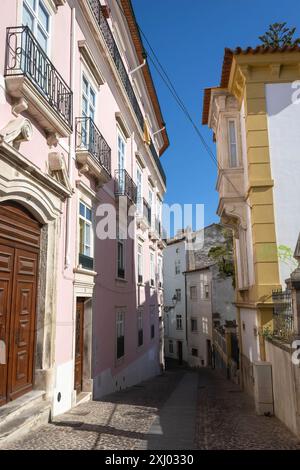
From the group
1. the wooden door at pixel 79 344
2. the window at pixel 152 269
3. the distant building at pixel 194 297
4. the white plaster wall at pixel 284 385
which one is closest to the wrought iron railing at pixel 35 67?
the wooden door at pixel 79 344

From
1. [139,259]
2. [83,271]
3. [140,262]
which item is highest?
[139,259]

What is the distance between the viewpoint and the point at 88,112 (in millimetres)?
9812

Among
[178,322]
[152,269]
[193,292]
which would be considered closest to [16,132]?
[152,269]

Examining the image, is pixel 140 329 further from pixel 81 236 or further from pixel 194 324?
pixel 194 324

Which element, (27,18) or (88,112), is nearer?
(27,18)

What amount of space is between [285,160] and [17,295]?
6.91 metres

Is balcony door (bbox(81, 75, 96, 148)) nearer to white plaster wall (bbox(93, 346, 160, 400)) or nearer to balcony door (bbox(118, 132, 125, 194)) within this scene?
balcony door (bbox(118, 132, 125, 194))

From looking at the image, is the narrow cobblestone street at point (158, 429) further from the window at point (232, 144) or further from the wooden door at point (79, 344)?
the window at point (232, 144)

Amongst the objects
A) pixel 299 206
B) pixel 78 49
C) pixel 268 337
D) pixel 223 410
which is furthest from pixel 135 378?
pixel 78 49

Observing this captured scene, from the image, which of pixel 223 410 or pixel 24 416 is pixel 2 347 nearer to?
pixel 24 416

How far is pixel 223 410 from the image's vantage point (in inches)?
346

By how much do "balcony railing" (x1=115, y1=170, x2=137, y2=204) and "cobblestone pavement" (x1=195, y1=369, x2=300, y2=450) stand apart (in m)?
6.37

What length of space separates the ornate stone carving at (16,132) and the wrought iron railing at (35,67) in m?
0.61

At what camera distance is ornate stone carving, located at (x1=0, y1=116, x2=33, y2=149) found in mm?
5547
